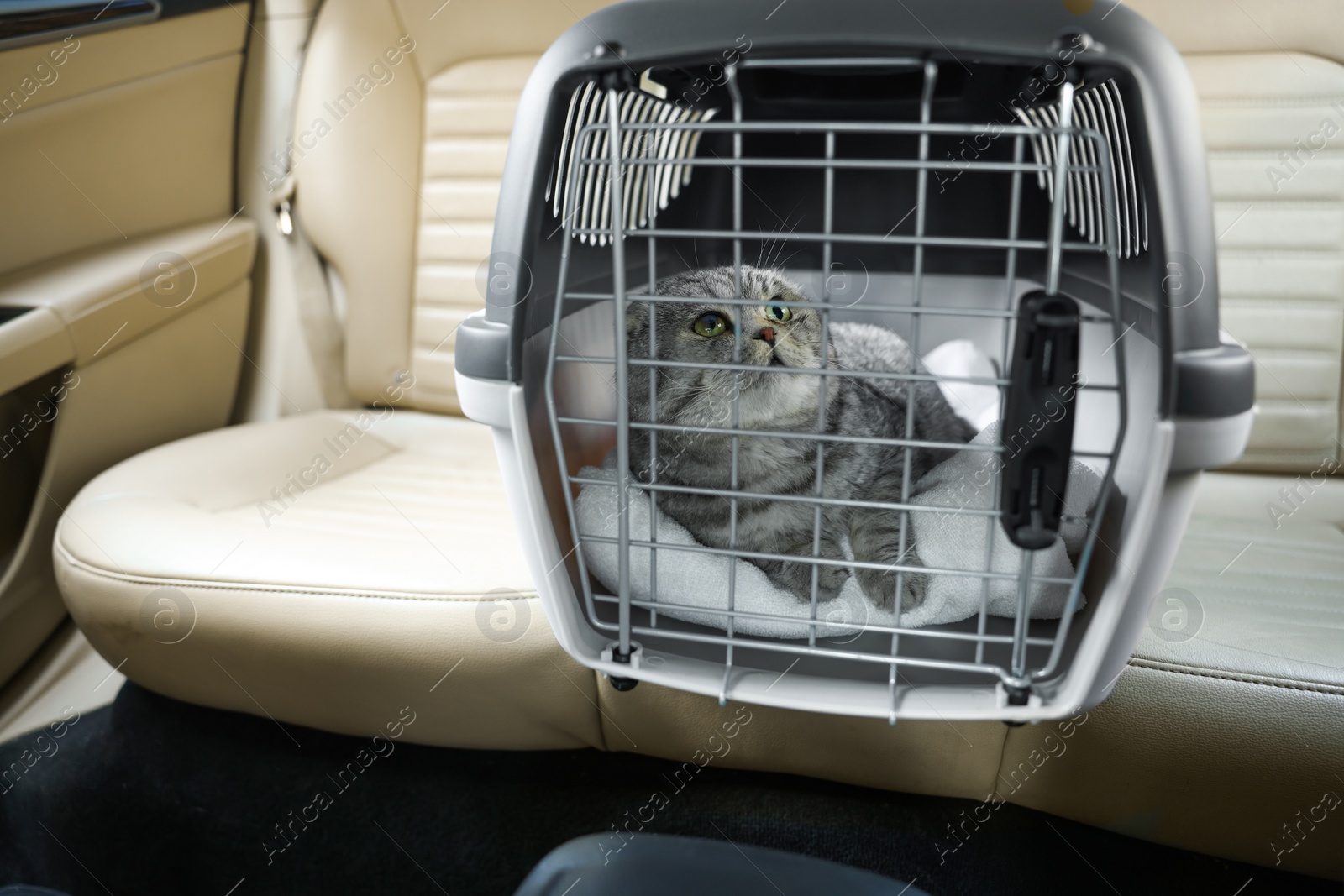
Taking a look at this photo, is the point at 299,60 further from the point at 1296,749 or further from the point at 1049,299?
the point at 1296,749

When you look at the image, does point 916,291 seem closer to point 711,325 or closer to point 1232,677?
point 711,325

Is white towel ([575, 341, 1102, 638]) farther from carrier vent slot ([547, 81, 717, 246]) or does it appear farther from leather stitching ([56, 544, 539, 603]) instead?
carrier vent slot ([547, 81, 717, 246])

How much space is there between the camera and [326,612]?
0.92m

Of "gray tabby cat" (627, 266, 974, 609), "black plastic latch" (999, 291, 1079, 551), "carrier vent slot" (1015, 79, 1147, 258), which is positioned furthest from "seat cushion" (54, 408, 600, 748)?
"carrier vent slot" (1015, 79, 1147, 258)

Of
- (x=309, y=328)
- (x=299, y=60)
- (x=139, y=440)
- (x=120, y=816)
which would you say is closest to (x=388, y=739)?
(x=120, y=816)

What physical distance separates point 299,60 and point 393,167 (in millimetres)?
309

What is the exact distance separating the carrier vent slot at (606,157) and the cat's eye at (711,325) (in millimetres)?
108

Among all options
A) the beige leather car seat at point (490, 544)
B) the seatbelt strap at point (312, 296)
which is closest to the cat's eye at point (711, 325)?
the beige leather car seat at point (490, 544)

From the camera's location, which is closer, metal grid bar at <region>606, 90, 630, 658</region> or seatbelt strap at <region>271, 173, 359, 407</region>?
metal grid bar at <region>606, 90, 630, 658</region>

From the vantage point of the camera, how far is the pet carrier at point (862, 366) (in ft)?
1.71

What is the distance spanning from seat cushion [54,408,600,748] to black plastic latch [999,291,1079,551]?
1.68 ft

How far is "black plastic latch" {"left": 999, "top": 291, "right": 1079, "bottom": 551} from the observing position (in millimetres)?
543

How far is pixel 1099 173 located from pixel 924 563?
0.38m

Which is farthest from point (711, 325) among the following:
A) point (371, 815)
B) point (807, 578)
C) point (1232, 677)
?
point (371, 815)
